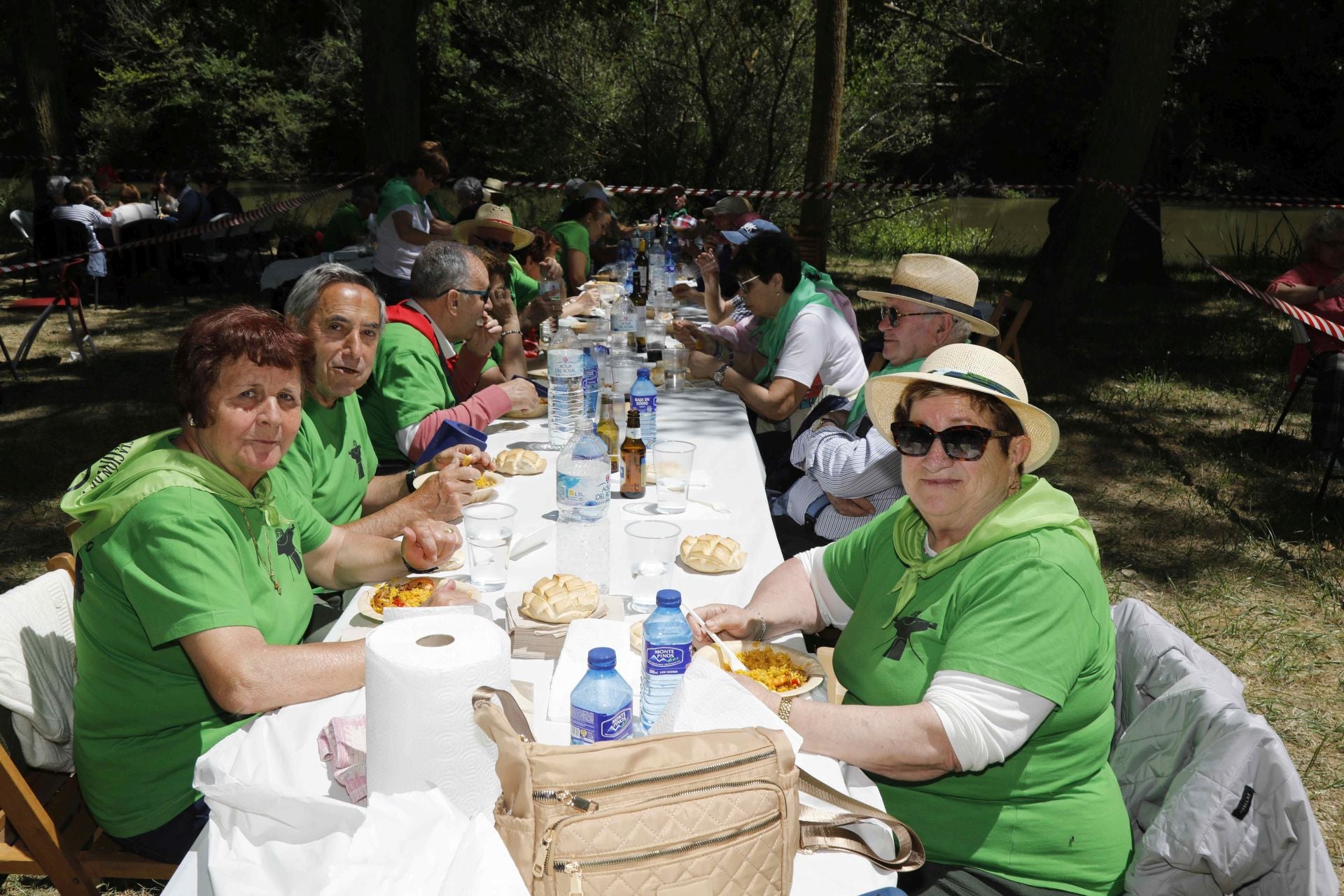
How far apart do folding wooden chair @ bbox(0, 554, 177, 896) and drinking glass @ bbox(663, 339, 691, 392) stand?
3221 millimetres

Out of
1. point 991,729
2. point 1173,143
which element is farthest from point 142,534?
point 1173,143

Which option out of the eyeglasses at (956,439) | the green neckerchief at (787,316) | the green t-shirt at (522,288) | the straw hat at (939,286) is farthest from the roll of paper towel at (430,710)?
the green t-shirt at (522,288)

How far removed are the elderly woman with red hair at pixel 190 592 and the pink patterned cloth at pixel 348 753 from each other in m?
0.27

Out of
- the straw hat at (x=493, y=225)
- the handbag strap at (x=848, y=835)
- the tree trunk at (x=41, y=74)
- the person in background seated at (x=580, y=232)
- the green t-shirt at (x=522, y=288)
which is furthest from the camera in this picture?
the tree trunk at (x=41, y=74)

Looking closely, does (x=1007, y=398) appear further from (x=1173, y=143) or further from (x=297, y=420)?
(x=1173, y=143)

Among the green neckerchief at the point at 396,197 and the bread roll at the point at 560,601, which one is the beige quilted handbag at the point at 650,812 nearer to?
the bread roll at the point at 560,601

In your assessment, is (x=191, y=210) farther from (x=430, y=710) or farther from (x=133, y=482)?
(x=430, y=710)

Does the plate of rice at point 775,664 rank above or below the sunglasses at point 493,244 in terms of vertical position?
below

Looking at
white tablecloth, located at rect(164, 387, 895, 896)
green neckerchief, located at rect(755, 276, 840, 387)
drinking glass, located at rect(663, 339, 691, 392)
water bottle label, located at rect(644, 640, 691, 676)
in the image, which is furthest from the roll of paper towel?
drinking glass, located at rect(663, 339, 691, 392)

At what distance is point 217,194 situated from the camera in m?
14.2

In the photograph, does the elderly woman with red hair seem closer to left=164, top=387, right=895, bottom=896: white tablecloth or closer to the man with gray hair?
left=164, top=387, right=895, bottom=896: white tablecloth

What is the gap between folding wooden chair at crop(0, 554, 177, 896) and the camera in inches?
75.3

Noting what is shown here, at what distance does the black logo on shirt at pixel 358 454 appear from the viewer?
128 inches

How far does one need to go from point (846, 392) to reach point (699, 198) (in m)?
12.7
